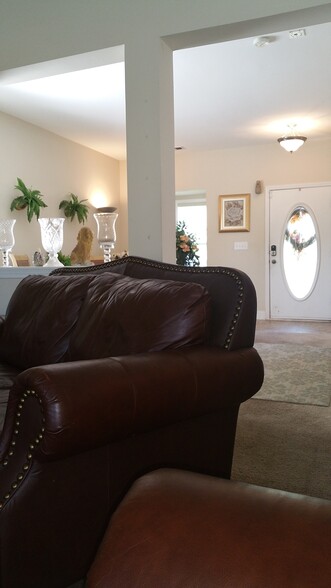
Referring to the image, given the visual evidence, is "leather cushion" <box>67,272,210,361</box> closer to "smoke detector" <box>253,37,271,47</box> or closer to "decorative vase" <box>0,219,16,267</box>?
"decorative vase" <box>0,219,16,267</box>

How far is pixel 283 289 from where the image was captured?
6.99 metres

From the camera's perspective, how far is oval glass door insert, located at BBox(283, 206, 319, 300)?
6.83 m

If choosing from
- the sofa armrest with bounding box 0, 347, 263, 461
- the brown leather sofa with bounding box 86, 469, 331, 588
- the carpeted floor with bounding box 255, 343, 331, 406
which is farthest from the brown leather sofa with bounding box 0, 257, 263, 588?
the carpeted floor with bounding box 255, 343, 331, 406

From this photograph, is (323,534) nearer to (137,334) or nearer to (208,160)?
(137,334)

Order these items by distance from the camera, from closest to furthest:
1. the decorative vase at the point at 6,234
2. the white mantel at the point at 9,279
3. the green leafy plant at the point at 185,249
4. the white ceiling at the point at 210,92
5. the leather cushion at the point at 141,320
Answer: the leather cushion at the point at 141,320 → the white mantel at the point at 9,279 → the decorative vase at the point at 6,234 → the white ceiling at the point at 210,92 → the green leafy plant at the point at 185,249

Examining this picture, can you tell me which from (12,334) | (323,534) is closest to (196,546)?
(323,534)

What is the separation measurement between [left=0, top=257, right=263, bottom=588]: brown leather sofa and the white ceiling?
174 cm

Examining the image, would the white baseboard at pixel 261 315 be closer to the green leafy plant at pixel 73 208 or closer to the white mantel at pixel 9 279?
the green leafy plant at pixel 73 208

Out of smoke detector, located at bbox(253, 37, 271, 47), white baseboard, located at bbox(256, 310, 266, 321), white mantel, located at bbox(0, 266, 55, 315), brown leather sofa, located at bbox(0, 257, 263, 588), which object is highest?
smoke detector, located at bbox(253, 37, 271, 47)

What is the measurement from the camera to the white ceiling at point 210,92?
3551 millimetres

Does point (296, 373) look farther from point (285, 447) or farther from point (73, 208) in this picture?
point (73, 208)

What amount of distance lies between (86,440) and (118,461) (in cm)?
23

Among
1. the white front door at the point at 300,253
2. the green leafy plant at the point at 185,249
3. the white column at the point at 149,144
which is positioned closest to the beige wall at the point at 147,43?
the white column at the point at 149,144

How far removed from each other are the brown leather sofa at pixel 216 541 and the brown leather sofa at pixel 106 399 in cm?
39
